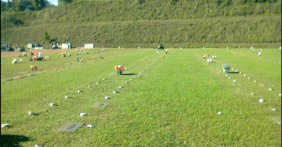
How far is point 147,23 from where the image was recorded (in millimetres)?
73250

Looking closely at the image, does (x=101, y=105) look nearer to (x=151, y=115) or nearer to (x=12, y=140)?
(x=151, y=115)

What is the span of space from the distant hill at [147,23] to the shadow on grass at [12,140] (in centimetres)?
6143

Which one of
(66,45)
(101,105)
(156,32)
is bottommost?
(101,105)

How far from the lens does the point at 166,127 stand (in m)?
5.16

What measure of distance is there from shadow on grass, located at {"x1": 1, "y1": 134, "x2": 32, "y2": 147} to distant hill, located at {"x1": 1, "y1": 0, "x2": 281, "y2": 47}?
61.4m

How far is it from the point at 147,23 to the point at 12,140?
7170cm

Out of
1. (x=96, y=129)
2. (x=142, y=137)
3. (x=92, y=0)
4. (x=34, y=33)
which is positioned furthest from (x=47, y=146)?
(x=92, y=0)

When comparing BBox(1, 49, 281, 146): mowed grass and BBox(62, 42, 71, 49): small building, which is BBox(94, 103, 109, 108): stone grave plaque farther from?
BBox(62, 42, 71, 49): small building

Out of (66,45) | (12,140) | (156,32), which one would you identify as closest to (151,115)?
(12,140)

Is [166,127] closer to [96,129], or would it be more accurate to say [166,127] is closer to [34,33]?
[96,129]

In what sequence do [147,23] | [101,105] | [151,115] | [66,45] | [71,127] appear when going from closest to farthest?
[71,127] < [151,115] < [101,105] < [66,45] < [147,23]

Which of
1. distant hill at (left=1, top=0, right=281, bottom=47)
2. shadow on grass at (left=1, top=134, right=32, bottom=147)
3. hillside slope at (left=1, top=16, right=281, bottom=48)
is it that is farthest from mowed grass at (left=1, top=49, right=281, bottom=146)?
distant hill at (left=1, top=0, right=281, bottom=47)

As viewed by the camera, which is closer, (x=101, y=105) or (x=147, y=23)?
(x=101, y=105)

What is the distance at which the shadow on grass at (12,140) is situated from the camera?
429 centimetres
